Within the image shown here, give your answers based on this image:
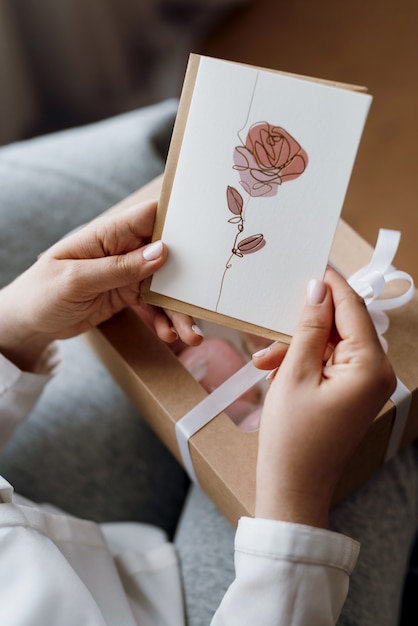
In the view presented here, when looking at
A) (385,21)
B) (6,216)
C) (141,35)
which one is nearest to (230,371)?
(6,216)

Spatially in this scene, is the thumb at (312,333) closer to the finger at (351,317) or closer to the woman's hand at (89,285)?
the finger at (351,317)

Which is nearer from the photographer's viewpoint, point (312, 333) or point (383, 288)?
point (312, 333)

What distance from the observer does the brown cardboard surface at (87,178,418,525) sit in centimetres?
60

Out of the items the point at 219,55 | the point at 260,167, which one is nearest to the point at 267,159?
the point at 260,167

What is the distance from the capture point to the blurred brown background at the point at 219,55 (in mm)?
1276

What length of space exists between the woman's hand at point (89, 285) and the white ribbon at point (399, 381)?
64mm

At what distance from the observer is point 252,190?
1.85 feet

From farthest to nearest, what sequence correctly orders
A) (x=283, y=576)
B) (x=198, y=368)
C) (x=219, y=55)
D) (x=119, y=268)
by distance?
(x=219, y=55)
(x=198, y=368)
(x=119, y=268)
(x=283, y=576)

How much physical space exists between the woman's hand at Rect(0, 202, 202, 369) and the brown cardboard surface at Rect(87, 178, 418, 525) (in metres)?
0.03

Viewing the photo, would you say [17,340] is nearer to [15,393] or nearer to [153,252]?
[15,393]

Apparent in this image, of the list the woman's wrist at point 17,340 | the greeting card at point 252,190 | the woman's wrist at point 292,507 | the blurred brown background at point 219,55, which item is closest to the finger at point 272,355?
the greeting card at point 252,190

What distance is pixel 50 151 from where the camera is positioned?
36.2 inches

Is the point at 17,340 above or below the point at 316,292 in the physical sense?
below

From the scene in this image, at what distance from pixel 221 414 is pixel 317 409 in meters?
0.15
